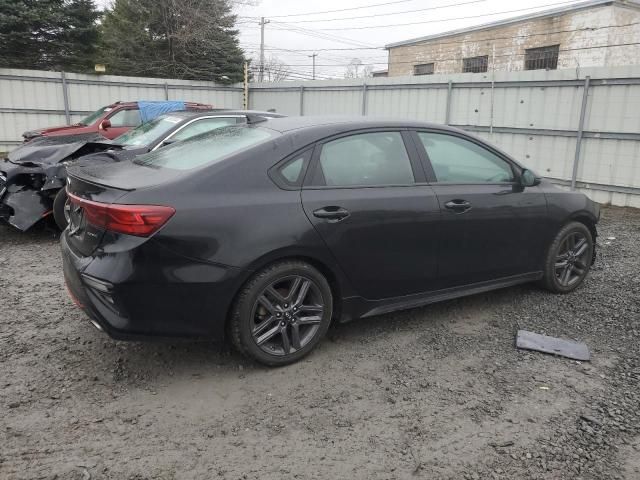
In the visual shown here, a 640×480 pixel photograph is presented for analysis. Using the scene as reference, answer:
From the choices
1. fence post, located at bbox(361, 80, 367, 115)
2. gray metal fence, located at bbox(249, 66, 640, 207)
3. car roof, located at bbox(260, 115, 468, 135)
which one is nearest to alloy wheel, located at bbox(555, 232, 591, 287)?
car roof, located at bbox(260, 115, 468, 135)

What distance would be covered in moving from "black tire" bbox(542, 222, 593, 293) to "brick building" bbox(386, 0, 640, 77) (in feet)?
64.8

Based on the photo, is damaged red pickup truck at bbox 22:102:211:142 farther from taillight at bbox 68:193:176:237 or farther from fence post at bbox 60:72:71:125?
taillight at bbox 68:193:176:237

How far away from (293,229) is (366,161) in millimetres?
858

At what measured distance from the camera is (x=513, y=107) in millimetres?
10742

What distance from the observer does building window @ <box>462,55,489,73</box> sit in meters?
26.7

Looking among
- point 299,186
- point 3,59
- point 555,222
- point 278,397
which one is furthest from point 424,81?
point 3,59

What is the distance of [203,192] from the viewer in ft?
10.3

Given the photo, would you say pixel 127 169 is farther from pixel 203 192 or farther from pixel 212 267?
pixel 212 267

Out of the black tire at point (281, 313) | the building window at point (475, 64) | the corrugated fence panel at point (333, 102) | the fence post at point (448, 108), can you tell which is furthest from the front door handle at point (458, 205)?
the building window at point (475, 64)

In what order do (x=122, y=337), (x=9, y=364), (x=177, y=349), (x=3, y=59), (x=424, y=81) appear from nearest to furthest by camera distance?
(x=122, y=337)
(x=9, y=364)
(x=177, y=349)
(x=424, y=81)
(x=3, y=59)

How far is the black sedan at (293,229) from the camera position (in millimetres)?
3031

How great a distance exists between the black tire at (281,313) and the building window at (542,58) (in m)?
24.4

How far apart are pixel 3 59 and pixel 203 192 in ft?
75.8

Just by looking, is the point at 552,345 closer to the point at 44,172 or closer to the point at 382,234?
the point at 382,234
